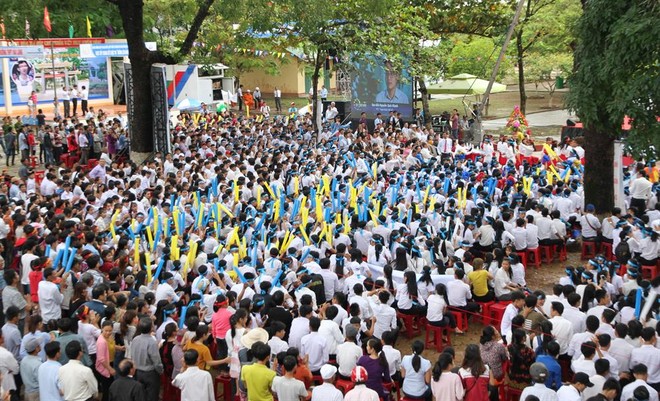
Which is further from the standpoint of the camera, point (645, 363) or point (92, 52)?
point (92, 52)

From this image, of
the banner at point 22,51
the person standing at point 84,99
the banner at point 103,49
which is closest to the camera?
the banner at point 22,51

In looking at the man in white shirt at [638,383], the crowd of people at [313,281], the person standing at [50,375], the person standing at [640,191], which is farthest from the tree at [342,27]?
the man in white shirt at [638,383]

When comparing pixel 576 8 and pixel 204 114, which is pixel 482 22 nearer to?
pixel 576 8

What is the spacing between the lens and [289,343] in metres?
7.82

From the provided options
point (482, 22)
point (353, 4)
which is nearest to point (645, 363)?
point (353, 4)

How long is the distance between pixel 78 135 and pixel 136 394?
44.6ft

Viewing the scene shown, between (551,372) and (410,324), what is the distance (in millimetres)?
3071

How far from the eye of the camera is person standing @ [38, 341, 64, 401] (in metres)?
6.74

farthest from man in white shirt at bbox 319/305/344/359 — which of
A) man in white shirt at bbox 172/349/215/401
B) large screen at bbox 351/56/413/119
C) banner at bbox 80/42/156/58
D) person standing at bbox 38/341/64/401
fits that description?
banner at bbox 80/42/156/58

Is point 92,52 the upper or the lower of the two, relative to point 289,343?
upper

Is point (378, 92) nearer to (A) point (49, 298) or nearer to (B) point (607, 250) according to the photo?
(B) point (607, 250)

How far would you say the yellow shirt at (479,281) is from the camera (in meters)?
9.70

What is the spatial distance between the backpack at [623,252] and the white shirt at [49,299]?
763 cm

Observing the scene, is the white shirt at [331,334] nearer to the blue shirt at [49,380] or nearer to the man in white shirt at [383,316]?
the man in white shirt at [383,316]
